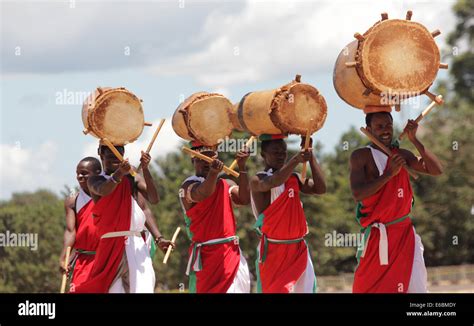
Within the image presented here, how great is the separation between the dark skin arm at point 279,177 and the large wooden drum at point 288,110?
352mm

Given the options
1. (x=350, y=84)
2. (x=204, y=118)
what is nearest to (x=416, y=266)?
(x=350, y=84)

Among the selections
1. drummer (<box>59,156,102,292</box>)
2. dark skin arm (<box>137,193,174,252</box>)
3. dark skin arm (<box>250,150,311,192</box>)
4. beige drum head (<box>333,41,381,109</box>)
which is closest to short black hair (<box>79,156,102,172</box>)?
drummer (<box>59,156,102,292</box>)

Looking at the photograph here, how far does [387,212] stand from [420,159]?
2.15ft

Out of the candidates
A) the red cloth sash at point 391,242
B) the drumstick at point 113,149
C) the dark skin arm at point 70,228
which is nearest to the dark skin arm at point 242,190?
the drumstick at point 113,149

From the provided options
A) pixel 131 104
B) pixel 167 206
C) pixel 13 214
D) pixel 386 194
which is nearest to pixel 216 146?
pixel 131 104

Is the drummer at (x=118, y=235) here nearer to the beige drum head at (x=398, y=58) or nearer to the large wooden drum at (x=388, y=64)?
the large wooden drum at (x=388, y=64)

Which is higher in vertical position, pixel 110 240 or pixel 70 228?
pixel 70 228

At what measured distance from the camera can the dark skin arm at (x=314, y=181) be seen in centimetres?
1135

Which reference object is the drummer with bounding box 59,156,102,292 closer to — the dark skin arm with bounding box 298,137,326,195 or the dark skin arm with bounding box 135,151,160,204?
the dark skin arm with bounding box 135,151,160,204

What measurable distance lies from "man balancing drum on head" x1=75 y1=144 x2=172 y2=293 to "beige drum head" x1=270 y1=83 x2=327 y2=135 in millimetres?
1456

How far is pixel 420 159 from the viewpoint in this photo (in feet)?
34.6

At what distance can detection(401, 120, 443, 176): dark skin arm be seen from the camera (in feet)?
33.7

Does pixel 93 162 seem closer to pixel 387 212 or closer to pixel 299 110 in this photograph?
pixel 299 110
